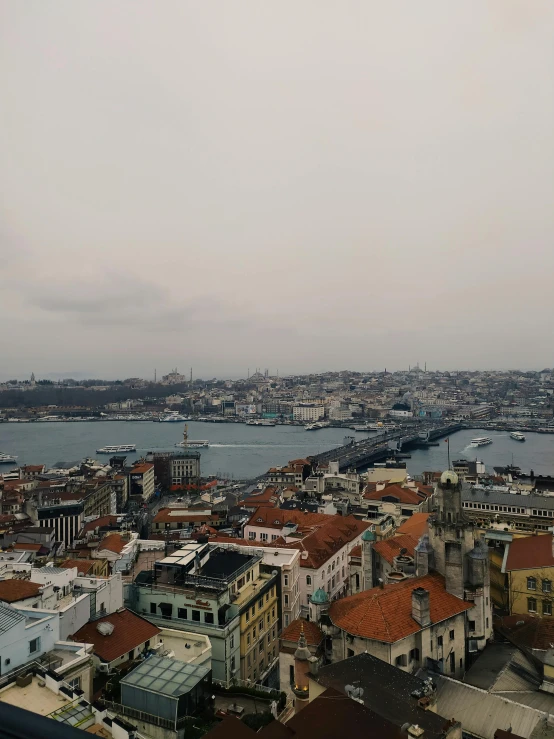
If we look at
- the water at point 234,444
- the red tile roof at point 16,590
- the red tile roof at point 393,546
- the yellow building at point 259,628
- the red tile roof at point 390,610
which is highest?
the red tile roof at point 16,590

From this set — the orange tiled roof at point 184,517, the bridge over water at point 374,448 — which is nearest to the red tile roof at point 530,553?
the orange tiled roof at point 184,517

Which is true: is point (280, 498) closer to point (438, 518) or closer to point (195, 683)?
point (438, 518)

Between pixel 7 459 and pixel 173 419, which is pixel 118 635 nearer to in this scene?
pixel 7 459

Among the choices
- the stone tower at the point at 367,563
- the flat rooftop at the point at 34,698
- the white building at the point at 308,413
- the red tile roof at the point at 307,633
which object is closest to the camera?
the flat rooftop at the point at 34,698

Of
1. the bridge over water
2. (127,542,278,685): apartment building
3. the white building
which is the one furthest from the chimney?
the white building

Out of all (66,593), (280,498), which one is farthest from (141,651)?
(280,498)

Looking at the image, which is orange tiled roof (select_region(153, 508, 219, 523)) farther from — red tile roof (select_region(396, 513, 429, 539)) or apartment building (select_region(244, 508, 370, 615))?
red tile roof (select_region(396, 513, 429, 539))

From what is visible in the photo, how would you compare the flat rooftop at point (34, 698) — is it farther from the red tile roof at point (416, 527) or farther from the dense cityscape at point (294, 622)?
the red tile roof at point (416, 527)

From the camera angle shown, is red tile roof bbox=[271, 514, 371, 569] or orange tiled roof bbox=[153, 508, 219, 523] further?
orange tiled roof bbox=[153, 508, 219, 523]
